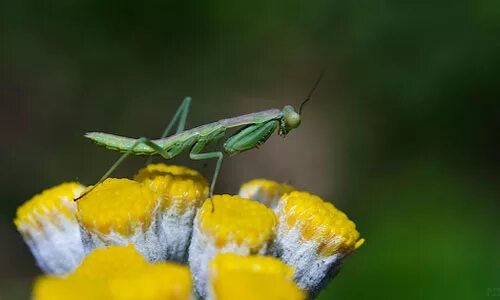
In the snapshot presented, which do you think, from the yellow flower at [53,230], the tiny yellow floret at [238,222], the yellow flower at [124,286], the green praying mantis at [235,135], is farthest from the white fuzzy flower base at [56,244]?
the yellow flower at [124,286]

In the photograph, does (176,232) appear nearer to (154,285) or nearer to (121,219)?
(121,219)

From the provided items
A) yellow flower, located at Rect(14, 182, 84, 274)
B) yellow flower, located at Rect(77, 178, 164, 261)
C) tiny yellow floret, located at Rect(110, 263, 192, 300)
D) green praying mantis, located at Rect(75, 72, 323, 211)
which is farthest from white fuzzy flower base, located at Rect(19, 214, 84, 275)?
tiny yellow floret, located at Rect(110, 263, 192, 300)

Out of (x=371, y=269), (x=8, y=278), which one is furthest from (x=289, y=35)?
(x=8, y=278)

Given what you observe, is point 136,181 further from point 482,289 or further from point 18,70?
point 18,70

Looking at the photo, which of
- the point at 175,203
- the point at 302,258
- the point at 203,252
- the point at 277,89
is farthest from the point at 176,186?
the point at 277,89

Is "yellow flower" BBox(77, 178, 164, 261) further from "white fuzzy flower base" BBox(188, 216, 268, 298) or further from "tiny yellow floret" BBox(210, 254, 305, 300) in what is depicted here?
"tiny yellow floret" BBox(210, 254, 305, 300)
